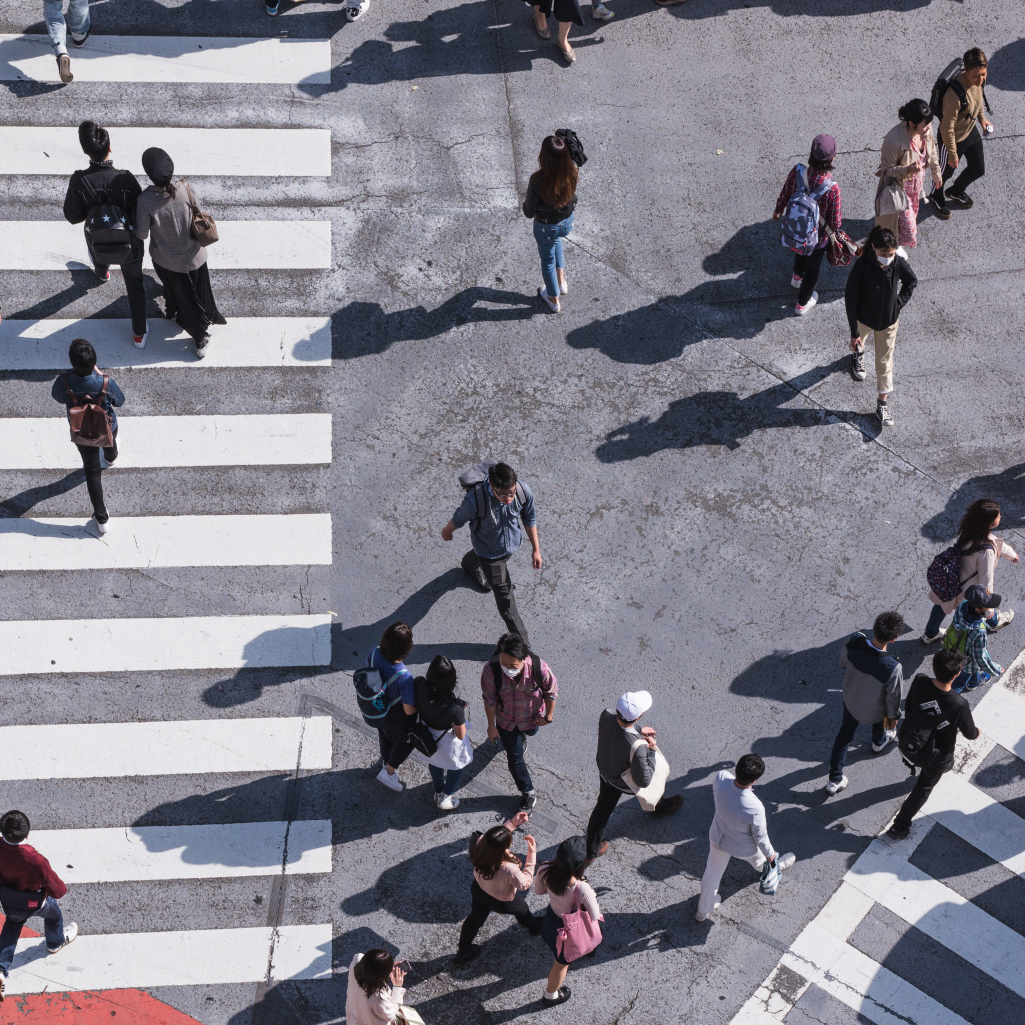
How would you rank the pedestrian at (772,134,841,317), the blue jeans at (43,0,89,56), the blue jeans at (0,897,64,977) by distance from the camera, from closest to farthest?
the blue jeans at (0,897,64,977) → the pedestrian at (772,134,841,317) → the blue jeans at (43,0,89,56)

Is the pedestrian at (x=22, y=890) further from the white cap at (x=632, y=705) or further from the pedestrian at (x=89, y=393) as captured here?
the white cap at (x=632, y=705)

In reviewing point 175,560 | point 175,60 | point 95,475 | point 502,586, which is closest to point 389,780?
point 502,586

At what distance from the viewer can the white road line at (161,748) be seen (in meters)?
9.29

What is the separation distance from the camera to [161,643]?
987 centimetres

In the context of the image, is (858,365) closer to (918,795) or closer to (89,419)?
(918,795)

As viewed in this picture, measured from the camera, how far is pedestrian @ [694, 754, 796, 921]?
781cm

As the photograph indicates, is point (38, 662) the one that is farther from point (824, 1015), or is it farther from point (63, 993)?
point (824, 1015)

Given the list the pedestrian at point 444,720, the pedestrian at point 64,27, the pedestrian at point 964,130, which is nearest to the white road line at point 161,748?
the pedestrian at point 444,720

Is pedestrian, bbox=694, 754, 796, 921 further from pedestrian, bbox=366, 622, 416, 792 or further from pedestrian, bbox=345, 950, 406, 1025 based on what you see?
pedestrian, bbox=345, 950, 406, 1025

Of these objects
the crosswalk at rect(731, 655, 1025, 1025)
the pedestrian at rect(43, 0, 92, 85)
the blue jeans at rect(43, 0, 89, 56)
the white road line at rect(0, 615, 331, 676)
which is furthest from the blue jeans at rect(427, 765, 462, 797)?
the blue jeans at rect(43, 0, 89, 56)

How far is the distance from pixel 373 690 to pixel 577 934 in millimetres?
2121

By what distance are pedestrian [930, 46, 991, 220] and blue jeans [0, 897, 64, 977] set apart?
1059 cm

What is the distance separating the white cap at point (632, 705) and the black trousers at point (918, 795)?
88.7 inches

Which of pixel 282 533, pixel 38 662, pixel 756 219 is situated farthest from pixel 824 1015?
pixel 756 219
